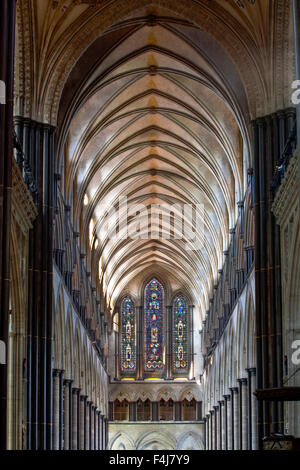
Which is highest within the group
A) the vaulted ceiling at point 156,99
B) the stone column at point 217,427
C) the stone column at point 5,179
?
the vaulted ceiling at point 156,99

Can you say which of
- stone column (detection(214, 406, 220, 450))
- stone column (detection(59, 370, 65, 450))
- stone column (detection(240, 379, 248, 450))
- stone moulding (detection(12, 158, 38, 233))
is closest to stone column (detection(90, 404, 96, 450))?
stone column (detection(214, 406, 220, 450))

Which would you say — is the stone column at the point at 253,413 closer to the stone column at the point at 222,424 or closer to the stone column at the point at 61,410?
the stone column at the point at 61,410

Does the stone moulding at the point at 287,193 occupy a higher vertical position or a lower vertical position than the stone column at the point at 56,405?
higher

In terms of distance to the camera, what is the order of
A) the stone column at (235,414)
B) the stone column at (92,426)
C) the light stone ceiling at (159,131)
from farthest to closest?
the stone column at (92,426) < the stone column at (235,414) < the light stone ceiling at (159,131)

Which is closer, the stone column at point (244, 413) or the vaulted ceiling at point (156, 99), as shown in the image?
the vaulted ceiling at point (156, 99)

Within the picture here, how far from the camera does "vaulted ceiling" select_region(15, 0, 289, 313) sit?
27469 millimetres

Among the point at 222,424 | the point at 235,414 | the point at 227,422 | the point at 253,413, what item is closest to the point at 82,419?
the point at 227,422

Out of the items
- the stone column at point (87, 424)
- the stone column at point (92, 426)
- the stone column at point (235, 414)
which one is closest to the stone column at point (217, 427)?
the stone column at point (92, 426)

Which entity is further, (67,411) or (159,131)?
(159,131)

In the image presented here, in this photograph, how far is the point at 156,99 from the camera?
37656 millimetres

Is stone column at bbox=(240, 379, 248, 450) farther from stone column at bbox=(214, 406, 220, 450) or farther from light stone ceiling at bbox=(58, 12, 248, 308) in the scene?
stone column at bbox=(214, 406, 220, 450)

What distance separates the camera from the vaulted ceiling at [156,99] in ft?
90.1

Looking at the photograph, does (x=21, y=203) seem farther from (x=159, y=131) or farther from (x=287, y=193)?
(x=159, y=131)

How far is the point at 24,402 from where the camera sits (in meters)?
25.1
